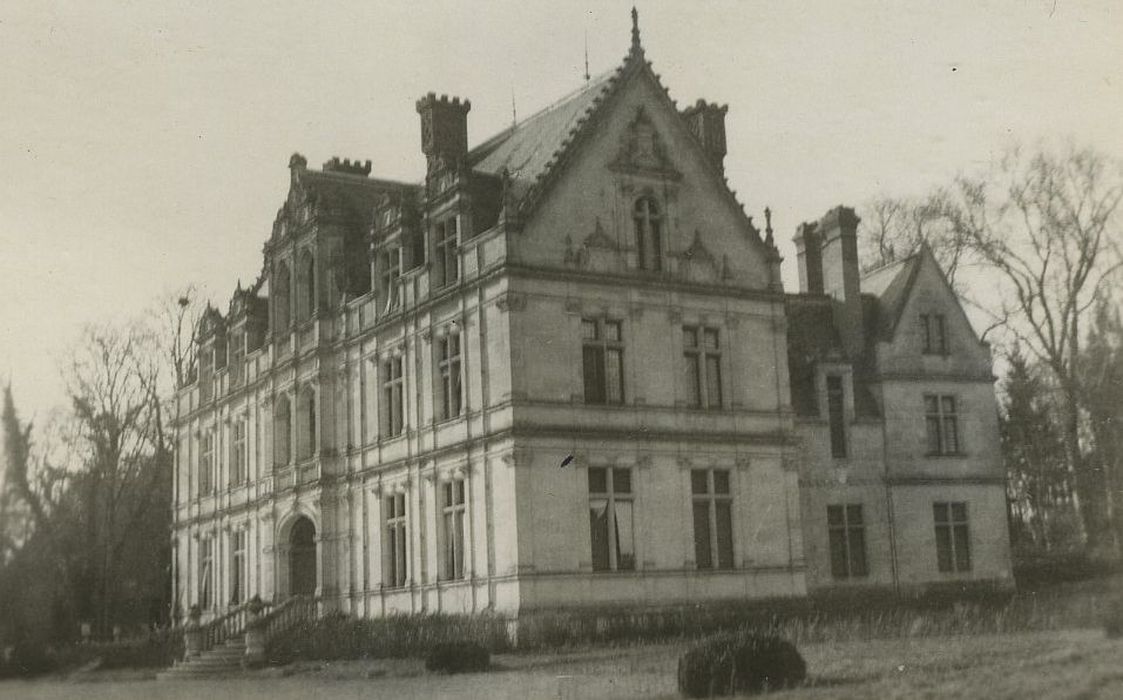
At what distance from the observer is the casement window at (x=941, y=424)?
3694 cm

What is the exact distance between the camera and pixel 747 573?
30500 millimetres

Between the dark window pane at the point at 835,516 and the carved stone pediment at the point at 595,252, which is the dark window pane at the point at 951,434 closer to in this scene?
the dark window pane at the point at 835,516

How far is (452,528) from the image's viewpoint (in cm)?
3050

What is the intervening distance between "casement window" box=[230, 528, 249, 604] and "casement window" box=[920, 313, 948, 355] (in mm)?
20258

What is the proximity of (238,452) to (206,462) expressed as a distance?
3.42 meters

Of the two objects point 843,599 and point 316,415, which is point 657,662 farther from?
point 316,415

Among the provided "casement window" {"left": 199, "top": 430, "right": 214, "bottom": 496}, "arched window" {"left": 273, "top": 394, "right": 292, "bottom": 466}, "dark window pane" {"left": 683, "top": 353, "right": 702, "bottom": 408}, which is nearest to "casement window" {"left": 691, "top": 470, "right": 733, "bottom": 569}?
"dark window pane" {"left": 683, "top": 353, "right": 702, "bottom": 408}

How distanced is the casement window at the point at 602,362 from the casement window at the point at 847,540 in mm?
8835

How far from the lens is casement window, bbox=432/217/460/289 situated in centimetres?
3114

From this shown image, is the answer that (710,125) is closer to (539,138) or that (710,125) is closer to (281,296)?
(539,138)

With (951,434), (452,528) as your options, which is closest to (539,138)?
(452,528)

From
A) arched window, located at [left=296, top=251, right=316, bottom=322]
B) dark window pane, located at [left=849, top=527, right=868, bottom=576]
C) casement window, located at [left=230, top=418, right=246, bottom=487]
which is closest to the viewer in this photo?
dark window pane, located at [left=849, top=527, right=868, bottom=576]

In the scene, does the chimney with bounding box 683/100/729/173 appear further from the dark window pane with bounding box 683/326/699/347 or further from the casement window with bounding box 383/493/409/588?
the casement window with bounding box 383/493/409/588

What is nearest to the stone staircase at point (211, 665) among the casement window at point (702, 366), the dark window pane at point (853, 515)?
the casement window at point (702, 366)
